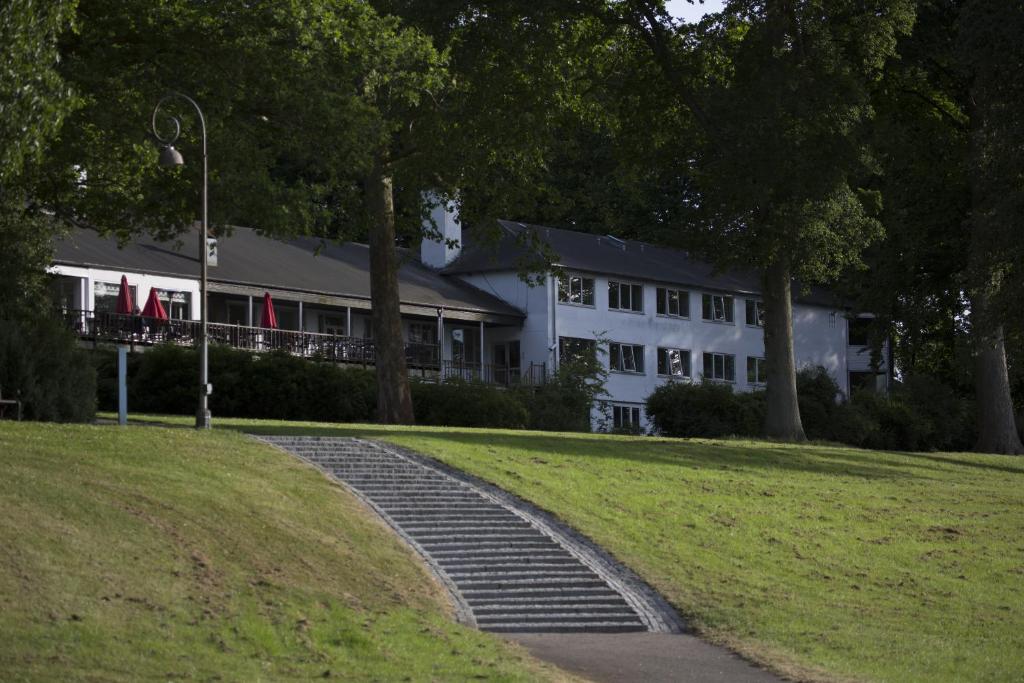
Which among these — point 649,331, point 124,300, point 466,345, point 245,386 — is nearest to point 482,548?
point 245,386

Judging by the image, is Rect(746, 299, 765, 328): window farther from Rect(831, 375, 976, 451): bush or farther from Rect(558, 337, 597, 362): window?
Rect(831, 375, 976, 451): bush

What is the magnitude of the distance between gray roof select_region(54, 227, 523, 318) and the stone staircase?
23855mm

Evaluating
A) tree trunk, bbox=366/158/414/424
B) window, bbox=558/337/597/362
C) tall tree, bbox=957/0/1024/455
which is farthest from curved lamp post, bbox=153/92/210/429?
window, bbox=558/337/597/362

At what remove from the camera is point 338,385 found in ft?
151

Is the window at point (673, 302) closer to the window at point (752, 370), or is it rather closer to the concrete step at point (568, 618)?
the window at point (752, 370)

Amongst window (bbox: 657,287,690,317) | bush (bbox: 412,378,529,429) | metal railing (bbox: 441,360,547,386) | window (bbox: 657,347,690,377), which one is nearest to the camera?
bush (bbox: 412,378,529,429)

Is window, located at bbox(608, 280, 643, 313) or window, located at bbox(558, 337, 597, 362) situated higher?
window, located at bbox(608, 280, 643, 313)

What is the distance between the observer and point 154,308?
50844mm

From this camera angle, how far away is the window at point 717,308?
7538 cm

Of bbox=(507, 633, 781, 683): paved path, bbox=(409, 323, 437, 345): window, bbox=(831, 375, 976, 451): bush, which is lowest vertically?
bbox=(507, 633, 781, 683): paved path

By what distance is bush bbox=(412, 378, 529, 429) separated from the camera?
47281mm

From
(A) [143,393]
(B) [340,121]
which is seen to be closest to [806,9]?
(B) [340,121]

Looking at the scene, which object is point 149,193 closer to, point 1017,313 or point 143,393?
point 143,393

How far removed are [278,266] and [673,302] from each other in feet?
69.0
